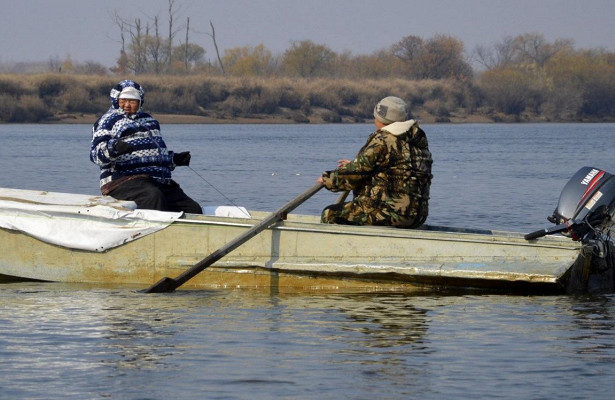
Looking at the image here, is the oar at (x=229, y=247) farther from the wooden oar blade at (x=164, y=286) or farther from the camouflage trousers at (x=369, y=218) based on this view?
the camouflage trousers at (x=369, y=218)

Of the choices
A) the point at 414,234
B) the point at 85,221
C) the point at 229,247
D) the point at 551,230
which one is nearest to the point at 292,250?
the point at 229,247

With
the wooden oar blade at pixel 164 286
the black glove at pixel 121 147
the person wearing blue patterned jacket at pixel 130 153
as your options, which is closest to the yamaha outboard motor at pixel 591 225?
the wooden oar blade at pixel 164 286

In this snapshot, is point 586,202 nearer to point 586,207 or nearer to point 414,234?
point 586,207

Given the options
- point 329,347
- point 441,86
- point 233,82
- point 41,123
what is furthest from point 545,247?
point 441,86

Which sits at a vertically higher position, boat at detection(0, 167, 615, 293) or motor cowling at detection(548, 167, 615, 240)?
motor cowling at detection(548, 167, 615, 240)

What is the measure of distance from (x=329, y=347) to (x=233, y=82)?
53579 millimetres

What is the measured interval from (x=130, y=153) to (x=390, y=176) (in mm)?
2058

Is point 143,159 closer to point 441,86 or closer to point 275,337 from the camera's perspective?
point 275,337

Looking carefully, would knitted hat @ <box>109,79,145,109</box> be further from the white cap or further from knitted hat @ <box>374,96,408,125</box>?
knitted hat @ <box>374,96,408,125</box>

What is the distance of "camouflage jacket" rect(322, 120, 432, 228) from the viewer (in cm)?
870

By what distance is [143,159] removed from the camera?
9.46 m

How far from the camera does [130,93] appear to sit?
941 centimetres

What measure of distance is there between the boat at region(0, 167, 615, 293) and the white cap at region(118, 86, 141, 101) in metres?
0.79

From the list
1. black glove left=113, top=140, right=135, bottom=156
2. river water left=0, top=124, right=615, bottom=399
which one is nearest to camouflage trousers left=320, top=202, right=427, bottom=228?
river water left=0, top=124, right=615, bottom=399
